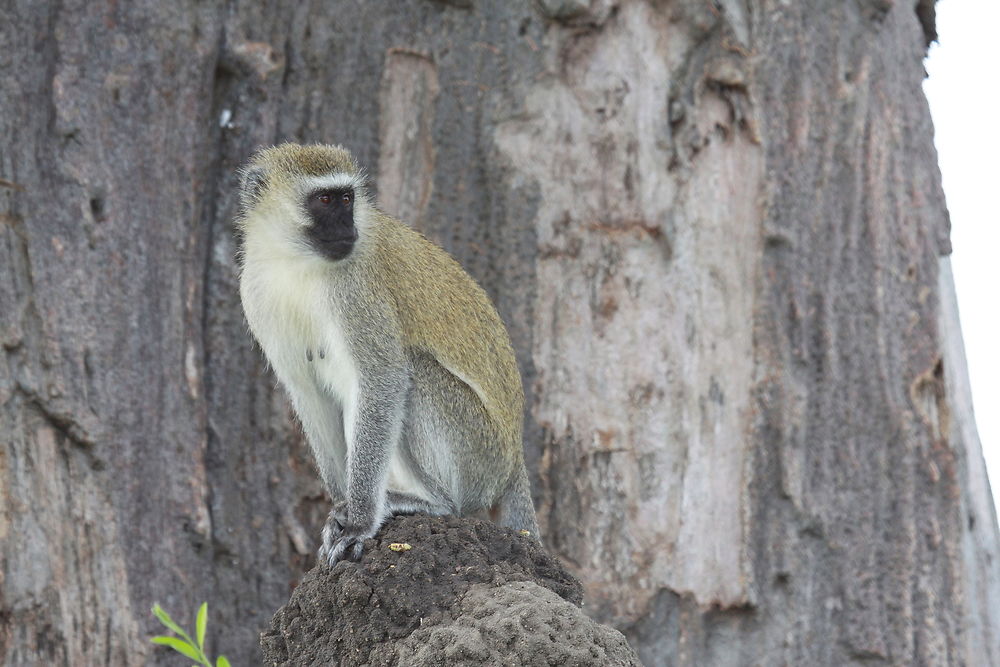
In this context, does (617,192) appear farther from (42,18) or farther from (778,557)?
(42,18)

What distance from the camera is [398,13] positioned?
782 cm

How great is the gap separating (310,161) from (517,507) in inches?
75.8

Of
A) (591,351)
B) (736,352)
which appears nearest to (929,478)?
(736,352)

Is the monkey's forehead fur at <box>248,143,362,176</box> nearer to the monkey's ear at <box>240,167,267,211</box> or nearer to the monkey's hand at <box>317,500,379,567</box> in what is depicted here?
the monkey's ear at <box>240,167,267,211</box>

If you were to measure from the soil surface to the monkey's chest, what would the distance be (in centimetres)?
106

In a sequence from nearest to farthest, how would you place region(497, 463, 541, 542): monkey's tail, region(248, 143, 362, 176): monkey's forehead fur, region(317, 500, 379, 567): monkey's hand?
region(317, 500, 379, 567): monkey's hand → region(248, 143, 362, 176): monkey's forehead fur → region(497, 463, 541, 542): monkey's tail

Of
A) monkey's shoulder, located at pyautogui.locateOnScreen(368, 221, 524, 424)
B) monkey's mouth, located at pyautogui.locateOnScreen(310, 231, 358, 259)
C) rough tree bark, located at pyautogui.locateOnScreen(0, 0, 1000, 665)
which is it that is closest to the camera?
monkey's mouth, located at pyautogui.locateOnScreen(310, 231, 358, 259)

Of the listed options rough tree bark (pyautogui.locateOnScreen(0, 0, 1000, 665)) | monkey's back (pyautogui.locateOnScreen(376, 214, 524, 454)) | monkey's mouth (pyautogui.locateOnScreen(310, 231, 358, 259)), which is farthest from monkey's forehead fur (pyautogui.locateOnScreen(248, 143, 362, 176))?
rough tree bark (pyautogui.locateOnScreen(0, 0, 1000, 665))

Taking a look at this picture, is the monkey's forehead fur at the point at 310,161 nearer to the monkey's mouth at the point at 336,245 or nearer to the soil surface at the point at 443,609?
the monkey's mouth at the point at 336,245

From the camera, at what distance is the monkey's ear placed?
639 cm

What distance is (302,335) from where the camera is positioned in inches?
251

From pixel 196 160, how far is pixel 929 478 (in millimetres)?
4471

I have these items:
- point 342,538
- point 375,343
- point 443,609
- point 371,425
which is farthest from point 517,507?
point 443,609

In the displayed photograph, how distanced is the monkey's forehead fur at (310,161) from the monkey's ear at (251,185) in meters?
0.05
